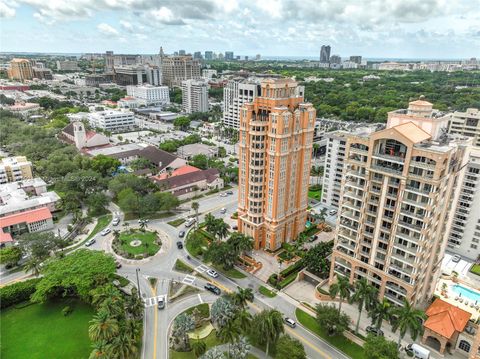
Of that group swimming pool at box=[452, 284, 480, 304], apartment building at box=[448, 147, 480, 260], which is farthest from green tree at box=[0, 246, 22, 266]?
apartment building at box=[448, 147, 480, 260]

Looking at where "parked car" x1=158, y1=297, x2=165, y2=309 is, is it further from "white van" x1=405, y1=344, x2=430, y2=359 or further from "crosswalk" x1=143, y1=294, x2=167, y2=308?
"white van" x1=405, y1=344, x2=430, y2=359

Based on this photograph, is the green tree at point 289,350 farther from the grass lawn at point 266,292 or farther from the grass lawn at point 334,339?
the grass lawn at point 266,292

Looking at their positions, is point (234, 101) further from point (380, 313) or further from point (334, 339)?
point (380, 313)

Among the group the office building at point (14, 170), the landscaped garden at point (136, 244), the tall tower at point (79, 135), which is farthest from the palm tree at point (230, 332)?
the tall tower at point (79, 135)

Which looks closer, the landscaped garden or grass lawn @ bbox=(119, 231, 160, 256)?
the landscaped garden

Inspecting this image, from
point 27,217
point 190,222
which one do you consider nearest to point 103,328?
point 190,222

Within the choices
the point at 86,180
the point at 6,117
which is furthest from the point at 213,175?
the point at 6,117
